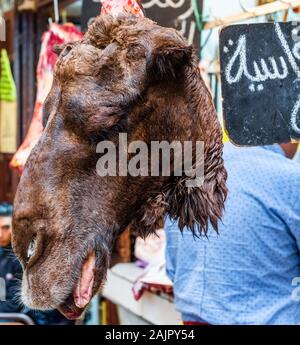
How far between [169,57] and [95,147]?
223 millimetres

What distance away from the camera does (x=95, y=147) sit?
125cm

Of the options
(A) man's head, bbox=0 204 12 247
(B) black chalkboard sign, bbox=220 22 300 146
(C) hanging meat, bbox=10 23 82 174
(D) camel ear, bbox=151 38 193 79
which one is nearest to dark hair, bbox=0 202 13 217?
(A) man's head, bbox=0 204 12 247

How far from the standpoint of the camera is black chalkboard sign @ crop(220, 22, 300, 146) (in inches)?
64.3

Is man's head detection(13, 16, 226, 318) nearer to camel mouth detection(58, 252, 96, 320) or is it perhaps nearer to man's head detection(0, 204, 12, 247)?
camel mouth detection(58, 252, 96, 320)

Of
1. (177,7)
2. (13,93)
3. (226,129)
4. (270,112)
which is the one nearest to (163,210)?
(226,129)

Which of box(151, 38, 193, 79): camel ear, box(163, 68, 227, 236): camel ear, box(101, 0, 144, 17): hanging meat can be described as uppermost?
box(101, 0, 144, 17): hanging meat

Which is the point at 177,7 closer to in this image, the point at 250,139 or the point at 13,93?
the point at 250,139

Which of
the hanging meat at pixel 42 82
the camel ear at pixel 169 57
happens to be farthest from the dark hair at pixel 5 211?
the camel ear at pixel 169 57

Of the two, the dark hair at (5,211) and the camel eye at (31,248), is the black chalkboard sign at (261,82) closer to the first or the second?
the camel eye at (31,248)

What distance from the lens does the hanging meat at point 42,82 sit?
2350mm

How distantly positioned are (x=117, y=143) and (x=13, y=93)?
12.7ft

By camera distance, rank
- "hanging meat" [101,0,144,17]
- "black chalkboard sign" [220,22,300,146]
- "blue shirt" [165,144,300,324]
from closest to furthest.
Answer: "hanging meat" [101,0,144,17] < "black chalkboard sign" [220,22,300,146] < "blue shirt" [165,144,300,324]
